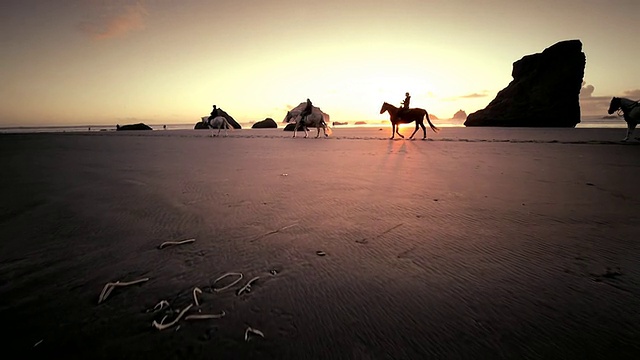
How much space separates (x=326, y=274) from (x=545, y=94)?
61299 millimetres

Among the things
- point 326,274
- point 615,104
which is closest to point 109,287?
point 326,274

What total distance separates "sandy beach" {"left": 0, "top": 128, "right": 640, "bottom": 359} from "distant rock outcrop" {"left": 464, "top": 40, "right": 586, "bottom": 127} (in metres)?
55.3

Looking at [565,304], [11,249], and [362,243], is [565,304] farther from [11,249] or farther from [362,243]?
[11,249]

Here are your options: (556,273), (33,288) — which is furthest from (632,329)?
(33,288)

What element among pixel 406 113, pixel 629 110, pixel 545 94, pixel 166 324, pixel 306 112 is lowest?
pixel 166 324

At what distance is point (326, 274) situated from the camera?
60.7 inches

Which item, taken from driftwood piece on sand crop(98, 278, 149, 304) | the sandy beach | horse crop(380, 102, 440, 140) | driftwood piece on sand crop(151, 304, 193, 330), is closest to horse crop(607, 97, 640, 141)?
horse crop(380, 102, 440, 140)

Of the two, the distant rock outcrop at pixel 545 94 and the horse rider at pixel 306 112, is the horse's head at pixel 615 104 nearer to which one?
the horse rider at pixel 306 112

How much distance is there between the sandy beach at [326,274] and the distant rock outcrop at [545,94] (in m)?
55.3

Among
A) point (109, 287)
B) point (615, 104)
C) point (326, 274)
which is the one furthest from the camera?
point (615, 104)

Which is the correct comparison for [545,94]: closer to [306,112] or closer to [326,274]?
[306,112]

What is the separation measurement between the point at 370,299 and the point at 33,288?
6.03 ft

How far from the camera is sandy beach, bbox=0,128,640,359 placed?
1041mm

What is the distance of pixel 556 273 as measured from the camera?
58.5 inches
